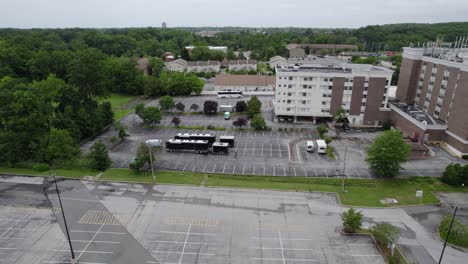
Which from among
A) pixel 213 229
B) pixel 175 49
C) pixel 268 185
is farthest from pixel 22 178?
pixel 175 49

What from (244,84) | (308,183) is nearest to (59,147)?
(308,183)

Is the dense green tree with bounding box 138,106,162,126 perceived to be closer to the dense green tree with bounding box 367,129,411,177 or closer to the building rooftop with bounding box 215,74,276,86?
the building rooftop with bounding box 215,74,276,86

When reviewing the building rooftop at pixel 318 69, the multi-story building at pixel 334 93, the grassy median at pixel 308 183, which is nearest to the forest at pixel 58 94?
the grassy median at pixel 308 183

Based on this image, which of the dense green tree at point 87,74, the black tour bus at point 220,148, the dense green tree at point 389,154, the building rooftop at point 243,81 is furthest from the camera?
the building rooftop at point 243,81

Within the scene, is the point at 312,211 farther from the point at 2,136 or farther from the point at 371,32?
the point at 371,32

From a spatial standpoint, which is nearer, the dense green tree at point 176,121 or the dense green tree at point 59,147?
the dense green tree at point 59,147

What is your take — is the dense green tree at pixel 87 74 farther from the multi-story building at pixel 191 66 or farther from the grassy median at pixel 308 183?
the multi-story building at pixel 191 66

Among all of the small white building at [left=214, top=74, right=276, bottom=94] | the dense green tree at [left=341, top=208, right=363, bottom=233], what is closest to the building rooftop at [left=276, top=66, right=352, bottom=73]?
Answer: the small white building at [left=214, top=74, right=276, bottom=94]
